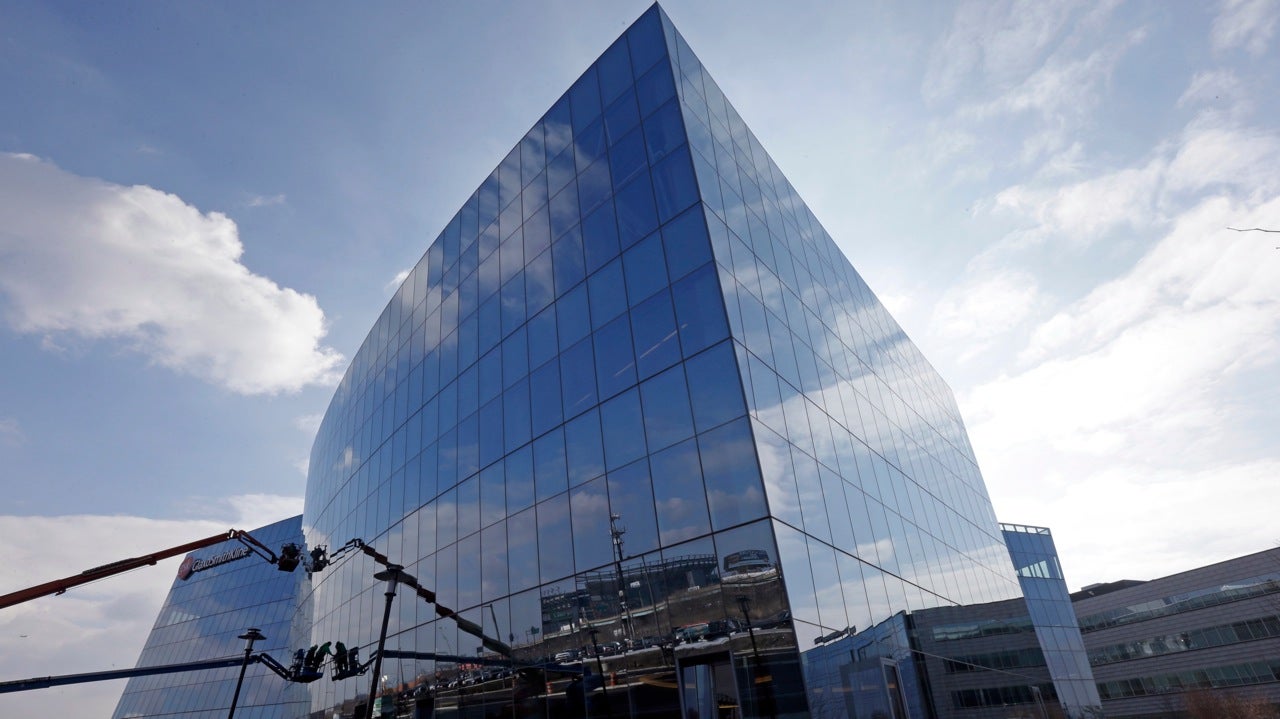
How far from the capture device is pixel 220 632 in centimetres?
8550

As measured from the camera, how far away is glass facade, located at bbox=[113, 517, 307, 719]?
7719 cm

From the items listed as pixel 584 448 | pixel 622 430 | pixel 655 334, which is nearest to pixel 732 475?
pixel 622 430

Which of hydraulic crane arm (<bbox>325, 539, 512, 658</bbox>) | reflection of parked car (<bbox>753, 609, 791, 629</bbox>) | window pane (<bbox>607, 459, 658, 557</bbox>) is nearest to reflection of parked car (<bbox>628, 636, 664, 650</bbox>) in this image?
window pane (<bbox>607, 459, 658, 557</bbox>)

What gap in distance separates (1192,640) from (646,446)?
94.9 metres

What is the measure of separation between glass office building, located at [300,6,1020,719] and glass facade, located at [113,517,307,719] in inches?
2099

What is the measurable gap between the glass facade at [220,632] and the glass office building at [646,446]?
53.3 meters

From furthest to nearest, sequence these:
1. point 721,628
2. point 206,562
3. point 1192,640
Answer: point 206,562, point 1192,640, point 721,628

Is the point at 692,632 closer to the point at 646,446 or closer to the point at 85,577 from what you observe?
the point at 646,446

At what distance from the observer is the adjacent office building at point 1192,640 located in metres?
71.8

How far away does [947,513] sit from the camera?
3366cm

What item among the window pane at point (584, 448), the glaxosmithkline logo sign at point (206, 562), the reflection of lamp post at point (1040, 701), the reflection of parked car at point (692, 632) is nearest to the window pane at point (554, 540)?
the window pane at point (584, 448)

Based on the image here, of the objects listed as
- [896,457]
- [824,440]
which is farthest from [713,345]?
A: [896,457]

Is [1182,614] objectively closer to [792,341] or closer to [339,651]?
[792,341]

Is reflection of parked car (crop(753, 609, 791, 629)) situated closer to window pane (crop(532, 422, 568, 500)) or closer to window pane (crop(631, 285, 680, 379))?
window pane (crop(631, 285, 680, 379))
